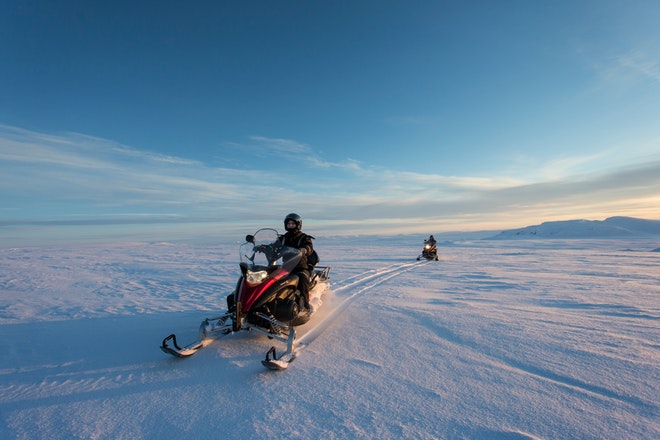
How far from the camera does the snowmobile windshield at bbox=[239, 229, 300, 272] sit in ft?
15.3

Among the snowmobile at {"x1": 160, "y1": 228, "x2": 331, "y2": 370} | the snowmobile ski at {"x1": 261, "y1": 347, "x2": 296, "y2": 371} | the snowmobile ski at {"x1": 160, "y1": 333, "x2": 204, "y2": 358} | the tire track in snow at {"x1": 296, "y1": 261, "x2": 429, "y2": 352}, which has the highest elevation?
the snowmobile at {"x1": 160, "y1": 228, "x2": 331, "y2": 370}

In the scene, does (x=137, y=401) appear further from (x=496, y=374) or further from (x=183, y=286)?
(x=183, y=286)

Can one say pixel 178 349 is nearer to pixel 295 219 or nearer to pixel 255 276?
pixel 255 276

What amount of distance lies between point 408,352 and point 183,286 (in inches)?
314

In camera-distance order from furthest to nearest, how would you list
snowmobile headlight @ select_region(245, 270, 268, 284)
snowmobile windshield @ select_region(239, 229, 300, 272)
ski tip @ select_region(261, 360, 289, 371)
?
snowmobile windshield @ select_region(239, 229, 300, 272) → snowmobile headlight @ select_region(245, 270, 268, 284) → ski tip @ select_region(261, 360, 289, 371)

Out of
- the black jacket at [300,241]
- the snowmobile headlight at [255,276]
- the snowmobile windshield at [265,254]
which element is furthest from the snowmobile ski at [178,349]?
the black jacket at [300,241]

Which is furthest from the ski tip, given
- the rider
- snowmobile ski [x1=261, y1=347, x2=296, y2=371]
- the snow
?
the rider

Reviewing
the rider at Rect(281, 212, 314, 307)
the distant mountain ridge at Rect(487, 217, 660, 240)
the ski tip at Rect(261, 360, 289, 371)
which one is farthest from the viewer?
the distant mountain ridge at Rect(487, 217, 660, 240)

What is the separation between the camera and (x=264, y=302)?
13.9 ft

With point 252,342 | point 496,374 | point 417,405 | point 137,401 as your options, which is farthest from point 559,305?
point 137,401

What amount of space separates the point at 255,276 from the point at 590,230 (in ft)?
373

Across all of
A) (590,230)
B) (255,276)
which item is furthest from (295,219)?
(590,230)

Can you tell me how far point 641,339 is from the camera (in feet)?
14.1

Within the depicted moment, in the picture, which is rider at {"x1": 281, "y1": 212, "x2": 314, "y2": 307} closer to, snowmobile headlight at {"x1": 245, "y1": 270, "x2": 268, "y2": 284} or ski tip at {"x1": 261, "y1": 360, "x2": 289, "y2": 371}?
snowmobile headlight at {"x1": 245, "y1": 270, "x2": 268, "y2": 284}
